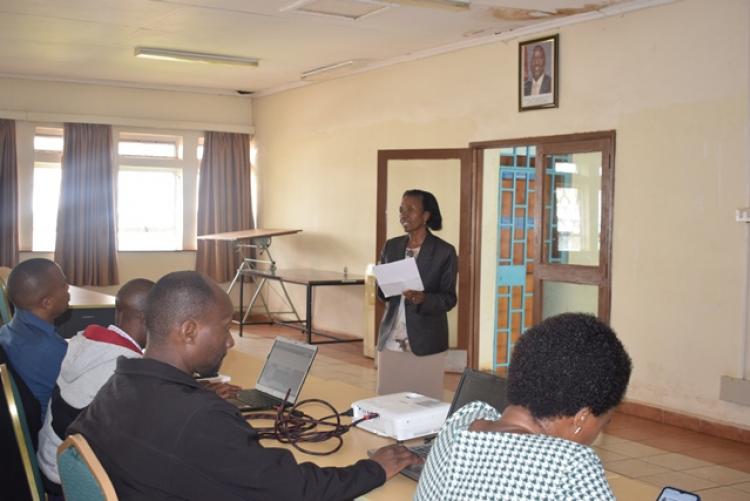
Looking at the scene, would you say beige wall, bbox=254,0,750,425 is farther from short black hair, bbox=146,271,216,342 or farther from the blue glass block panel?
short black hair, bbox=146,271,216,342

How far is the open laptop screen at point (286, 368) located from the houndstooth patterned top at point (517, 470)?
1.47 meters

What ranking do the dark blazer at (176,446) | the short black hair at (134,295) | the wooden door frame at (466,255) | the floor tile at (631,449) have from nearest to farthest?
the dark blazer at (176,446)
the short black hair at (134,295)
the floor tile at (631,449)
the wooden door frame at (466,255)

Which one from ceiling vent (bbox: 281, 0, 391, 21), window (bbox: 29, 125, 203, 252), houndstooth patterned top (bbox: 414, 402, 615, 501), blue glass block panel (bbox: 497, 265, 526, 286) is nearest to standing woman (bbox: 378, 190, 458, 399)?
ceiling vent (bbox: 281, 0, 391, 21)

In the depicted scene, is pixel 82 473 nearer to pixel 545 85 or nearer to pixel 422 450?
pixel 422 450

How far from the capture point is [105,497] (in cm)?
162

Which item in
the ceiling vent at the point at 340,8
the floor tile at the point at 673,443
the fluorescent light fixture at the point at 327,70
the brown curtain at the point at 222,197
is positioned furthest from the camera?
the brown curtain at the point at 222,197

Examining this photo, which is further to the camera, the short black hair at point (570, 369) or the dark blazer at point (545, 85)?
the dark blazer at point (545, 85)

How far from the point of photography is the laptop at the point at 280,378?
2.97m

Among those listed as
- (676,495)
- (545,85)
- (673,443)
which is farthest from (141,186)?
(676,495)

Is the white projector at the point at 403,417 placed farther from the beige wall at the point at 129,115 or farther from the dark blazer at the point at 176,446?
the beige wall at the point at 129,115

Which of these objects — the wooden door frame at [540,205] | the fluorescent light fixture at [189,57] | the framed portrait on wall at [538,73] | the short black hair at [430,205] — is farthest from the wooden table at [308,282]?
the short black hair at [430,205]

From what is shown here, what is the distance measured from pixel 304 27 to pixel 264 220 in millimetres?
4318

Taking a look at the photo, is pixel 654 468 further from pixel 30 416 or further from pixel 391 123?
pixel 391 123

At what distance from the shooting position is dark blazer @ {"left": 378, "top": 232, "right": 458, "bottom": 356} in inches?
168
